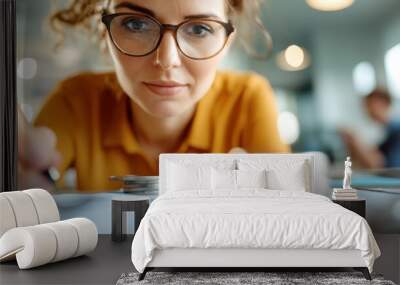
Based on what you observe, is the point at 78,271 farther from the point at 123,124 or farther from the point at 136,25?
the point at 136,25

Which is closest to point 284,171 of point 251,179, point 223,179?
point 251,179

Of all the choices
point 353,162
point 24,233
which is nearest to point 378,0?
point 353,162

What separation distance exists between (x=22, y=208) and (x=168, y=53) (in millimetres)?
2178

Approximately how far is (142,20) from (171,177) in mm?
1610

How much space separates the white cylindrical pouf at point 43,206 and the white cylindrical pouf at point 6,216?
0.96 feet

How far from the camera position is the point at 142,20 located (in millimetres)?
6309

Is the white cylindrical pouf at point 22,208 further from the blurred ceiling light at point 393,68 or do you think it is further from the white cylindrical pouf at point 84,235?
the blurred ceiling light at point 393,68

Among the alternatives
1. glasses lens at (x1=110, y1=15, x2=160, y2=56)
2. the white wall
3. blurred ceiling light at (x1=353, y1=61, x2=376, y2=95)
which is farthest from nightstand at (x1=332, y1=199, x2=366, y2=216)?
glasses lens at (x1=110, y1=15, x2=160, y2=56)

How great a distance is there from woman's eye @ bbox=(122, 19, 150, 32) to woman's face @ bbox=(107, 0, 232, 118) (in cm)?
10

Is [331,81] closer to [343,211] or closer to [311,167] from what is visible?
[311,167]

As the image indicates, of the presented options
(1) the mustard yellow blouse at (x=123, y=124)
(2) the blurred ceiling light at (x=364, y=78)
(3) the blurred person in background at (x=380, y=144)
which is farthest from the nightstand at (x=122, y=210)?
(2) the blurred ceiling light at (x=364, y=78)

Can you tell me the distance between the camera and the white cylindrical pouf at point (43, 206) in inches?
207

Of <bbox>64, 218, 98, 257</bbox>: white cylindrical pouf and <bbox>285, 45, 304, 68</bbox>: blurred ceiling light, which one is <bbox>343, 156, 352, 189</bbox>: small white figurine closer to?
<bbox>285, 45, 304, 68</bbox>: blurred ceiling light

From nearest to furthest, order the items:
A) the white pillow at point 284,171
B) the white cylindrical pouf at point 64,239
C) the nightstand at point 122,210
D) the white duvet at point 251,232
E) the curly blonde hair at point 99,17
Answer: the white duvet at point 251,232, the white cylindrical pouf at point 64,239, the white pillow at point 284,171, the nightstand at point 122,210, the curly blonde hair at point 99,17
